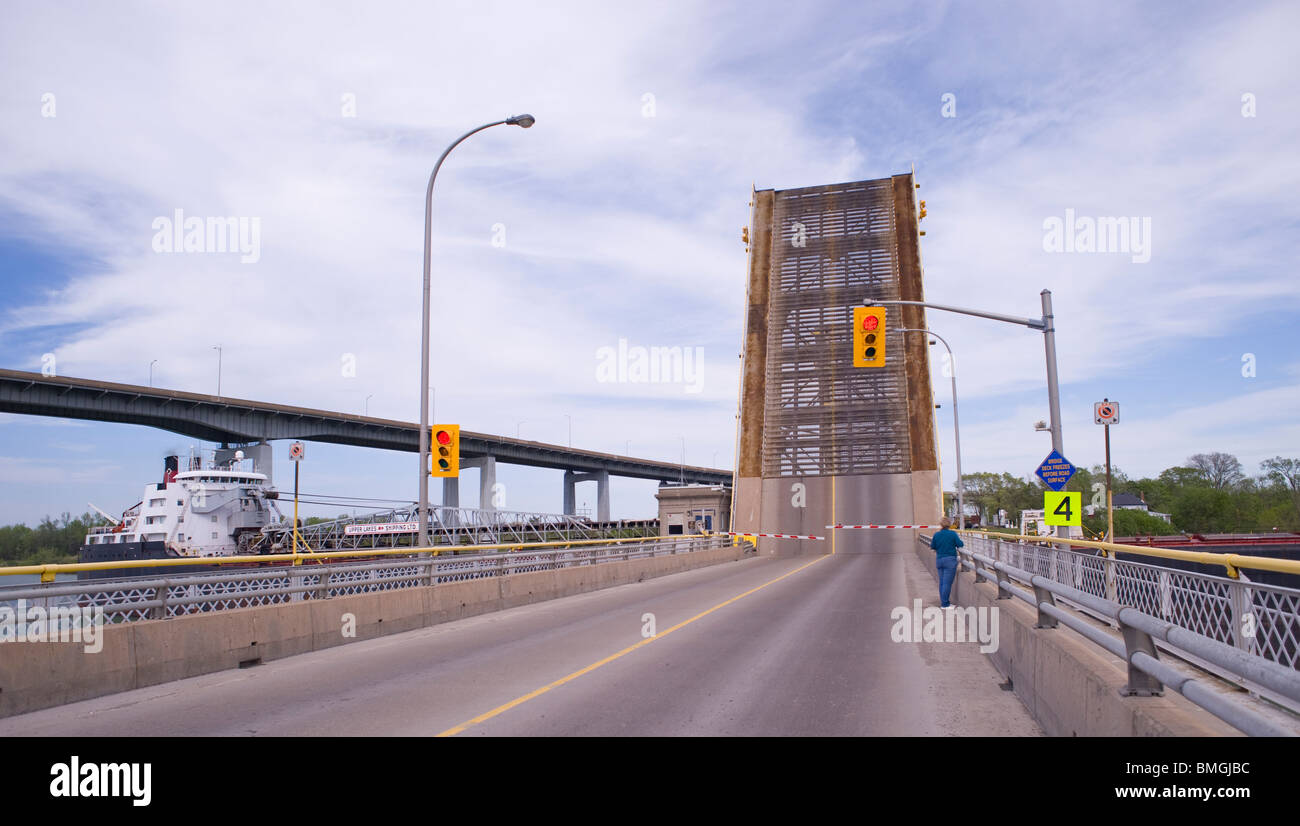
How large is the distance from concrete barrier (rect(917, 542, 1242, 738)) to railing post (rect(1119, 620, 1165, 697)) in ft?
0.16

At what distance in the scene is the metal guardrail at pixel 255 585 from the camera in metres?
8.78

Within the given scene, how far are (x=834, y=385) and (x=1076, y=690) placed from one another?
41860 millimetres

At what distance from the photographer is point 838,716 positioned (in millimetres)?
7422

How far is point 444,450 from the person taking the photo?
17281mm

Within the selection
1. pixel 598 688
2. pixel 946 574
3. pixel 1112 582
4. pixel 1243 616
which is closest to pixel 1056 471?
pixel 946 574

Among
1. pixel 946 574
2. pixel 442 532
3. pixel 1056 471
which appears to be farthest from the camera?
pixel 442 532

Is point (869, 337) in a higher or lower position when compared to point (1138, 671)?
higher

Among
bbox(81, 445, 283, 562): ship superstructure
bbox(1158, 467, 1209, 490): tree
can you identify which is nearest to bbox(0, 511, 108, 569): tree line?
bbox(81, 445, 283, 562): ship superstructure

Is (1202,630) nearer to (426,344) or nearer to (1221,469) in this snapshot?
(426,344)

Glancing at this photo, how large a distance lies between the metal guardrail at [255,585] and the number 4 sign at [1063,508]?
1113cm

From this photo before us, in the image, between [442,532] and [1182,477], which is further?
[1182,477]

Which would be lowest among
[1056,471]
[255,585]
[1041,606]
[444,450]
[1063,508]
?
[255,585]

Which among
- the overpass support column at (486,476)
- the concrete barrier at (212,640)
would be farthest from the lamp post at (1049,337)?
the overpass support column at (486,476)

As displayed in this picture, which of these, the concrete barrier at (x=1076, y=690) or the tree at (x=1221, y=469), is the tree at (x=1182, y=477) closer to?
the tree at (x=1221, y=469)
